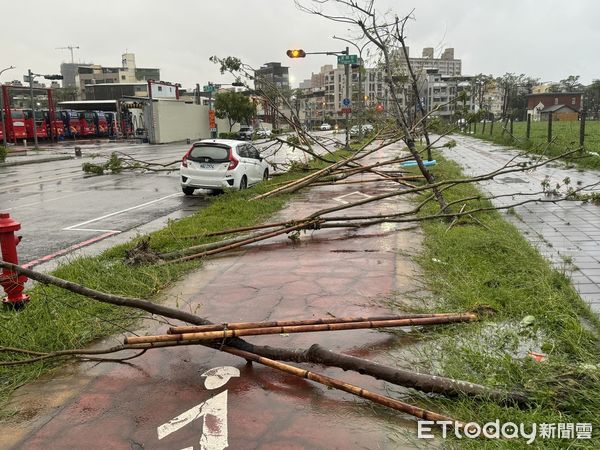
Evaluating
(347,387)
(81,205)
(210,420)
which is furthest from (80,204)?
(347,387)

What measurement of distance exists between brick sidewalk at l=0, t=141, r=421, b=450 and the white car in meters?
8.35

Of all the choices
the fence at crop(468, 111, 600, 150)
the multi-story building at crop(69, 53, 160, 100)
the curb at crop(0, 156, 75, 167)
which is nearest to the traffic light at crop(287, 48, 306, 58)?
the fence at crop(468, 111, 600, 150)

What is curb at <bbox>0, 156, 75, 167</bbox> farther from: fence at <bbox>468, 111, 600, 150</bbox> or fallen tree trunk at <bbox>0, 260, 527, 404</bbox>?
fallen tree trunk at <bbox>0, 260, 527, 404</bbox>

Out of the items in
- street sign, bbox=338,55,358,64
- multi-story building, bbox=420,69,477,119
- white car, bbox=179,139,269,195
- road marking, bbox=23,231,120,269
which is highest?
street sign, bbox=338,55,358,64

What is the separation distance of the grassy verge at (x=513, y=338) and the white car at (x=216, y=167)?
830cm

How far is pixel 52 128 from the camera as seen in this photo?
4803 cm

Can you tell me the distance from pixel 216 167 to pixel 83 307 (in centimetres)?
962

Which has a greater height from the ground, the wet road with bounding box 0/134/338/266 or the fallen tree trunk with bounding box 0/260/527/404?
the fallen tree trunk with bounding box 0/260/527/404

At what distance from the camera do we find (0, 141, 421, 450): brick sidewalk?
129 inches

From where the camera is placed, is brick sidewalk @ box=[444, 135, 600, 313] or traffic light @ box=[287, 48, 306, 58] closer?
brick sidewalk @ box=[444, 135, 600, 313]

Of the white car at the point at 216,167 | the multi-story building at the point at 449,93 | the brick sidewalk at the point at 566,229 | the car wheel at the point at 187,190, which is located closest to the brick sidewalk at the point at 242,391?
the brick sidewalk at the point at 566,229

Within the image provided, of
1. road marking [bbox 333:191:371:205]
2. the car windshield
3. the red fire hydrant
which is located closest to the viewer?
the red fire hydrant

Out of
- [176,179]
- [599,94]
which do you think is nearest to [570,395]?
[176,179]

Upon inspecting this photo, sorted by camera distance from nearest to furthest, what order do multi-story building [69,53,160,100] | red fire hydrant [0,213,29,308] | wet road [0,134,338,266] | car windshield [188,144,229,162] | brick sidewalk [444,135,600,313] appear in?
red fire hydrant [0,213,29,308], brick sidewalk [444,135,600,313], wet road [0,134,338,266], car windshield [188,144,229,162], multi-story building [69,53,160,100]
